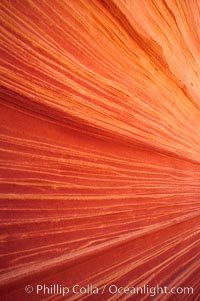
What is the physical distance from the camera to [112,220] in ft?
1.84

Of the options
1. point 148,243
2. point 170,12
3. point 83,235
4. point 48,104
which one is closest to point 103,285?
point 83,235

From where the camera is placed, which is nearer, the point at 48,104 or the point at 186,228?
the point at 48,104

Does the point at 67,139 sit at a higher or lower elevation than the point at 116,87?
lower

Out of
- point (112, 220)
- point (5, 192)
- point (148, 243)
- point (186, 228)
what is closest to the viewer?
point (5, 192)

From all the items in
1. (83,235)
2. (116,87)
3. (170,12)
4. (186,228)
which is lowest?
(186,228)

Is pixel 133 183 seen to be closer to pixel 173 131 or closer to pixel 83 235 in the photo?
pixel 83 235

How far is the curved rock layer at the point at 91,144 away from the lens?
352 mm

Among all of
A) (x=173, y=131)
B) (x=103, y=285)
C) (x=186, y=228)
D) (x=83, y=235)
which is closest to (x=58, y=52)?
(x=83, y=235)

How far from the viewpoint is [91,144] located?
1.68 ft

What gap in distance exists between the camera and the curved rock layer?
352 millimetres

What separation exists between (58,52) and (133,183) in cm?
37

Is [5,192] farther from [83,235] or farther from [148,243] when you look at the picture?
[148,243]

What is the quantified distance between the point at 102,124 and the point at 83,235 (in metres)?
0.22

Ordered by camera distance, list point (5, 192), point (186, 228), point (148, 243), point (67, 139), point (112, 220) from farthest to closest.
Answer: point (186, 228) < point (148, 243) < point (112, 220) < point (67, 139) < point (5, 192)
